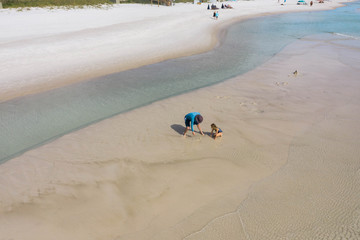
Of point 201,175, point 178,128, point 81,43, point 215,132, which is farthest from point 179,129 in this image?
point 81,43

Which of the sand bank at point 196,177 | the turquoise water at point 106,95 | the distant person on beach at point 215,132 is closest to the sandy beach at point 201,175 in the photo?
the sand bank at point 196,177

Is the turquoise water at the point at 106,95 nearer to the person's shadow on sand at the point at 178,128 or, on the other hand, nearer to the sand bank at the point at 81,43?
the sand bank at the point at 81,43

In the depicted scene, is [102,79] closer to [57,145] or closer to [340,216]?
[57,145]

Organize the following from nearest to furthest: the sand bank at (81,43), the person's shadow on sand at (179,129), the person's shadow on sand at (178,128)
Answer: the person's shadow on sand at (179,129)
the person's shadow on sand at (178,128)
the sand bank at (81,43)

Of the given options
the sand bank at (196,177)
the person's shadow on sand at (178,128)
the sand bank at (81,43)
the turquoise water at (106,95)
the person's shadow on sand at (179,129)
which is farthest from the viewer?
the sand bank at (81,43)

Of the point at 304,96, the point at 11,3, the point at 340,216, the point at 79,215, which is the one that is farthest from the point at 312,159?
the point at 11,3

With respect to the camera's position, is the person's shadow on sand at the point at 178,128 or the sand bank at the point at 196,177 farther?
the person's shadow on sand at the point at 178,128

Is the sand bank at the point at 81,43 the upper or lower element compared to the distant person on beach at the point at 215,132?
upper

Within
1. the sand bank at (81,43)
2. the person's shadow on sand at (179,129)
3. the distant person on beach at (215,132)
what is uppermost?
the sand bank at (81,43)

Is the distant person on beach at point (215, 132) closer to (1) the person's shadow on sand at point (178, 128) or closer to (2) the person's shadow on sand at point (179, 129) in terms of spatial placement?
(2) the person's shadow on sand at point (179, 129)

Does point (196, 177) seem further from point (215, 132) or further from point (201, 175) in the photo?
point (215, 132)
